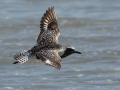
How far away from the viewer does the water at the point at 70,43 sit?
901 centimetres

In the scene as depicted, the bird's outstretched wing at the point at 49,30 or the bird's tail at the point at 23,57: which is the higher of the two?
the bird's outstretched wing at the point at 49,30

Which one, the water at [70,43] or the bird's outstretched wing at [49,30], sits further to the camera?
the water at [70,43]

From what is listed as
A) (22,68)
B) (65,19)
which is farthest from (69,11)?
(22,68)

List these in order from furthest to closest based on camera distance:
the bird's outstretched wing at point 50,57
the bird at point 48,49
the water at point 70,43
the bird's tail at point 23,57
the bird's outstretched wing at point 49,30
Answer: the water at point 70,43, the bird's outstretched wing at point 49,30, the bird's tail at point 23,57, the bird at point 48,49, the bird's outstretched wing at point 50,57

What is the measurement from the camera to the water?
9.01m

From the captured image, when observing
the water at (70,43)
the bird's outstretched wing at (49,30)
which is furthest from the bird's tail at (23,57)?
the water at (70,43)

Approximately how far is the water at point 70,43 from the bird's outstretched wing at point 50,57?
115 centimetres

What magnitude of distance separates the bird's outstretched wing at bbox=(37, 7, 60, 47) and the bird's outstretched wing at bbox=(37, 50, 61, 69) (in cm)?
62

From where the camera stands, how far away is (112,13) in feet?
45.6

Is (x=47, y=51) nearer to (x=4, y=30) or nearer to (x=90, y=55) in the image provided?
(x=90, y=55)

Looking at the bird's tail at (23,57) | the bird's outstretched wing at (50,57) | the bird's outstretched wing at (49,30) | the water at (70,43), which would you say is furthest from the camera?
the water at (70,43)

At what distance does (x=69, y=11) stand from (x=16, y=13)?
1.47 m

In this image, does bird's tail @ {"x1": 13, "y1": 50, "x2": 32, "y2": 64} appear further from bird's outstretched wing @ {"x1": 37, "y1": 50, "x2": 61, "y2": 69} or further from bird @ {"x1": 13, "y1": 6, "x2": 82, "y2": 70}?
bird's outstretched wing @ {"x1": 37, "y1": 50, "x2": 61, "y2": 69}

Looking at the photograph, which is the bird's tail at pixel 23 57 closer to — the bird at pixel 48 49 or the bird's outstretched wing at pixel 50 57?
the bird at pixel 48 49
